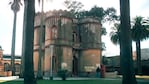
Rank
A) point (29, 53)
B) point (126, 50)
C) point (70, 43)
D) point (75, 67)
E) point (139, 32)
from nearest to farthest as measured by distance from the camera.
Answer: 1. point (126, 50)
2. point (29, 53)
3. point (70, 43)
4. point (75, 67)
5. point (139, 32)

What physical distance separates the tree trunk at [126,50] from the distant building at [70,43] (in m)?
27.5

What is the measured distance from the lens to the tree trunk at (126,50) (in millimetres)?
14578

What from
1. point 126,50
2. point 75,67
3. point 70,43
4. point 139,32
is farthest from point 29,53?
point 139,32

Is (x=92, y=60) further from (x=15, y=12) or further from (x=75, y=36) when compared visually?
(x=15, y=12)

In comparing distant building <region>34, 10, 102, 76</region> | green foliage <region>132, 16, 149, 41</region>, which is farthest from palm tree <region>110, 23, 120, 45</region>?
distant building <region>34, 10, 102, 76</region>

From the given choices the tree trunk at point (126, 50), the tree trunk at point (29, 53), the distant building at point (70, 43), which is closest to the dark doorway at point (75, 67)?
the distant building at point (70, 43)

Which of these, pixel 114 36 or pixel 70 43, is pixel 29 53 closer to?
pixel 70 43

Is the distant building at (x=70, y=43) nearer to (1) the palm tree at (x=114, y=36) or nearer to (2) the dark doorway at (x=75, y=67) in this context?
(2) the dark doorway at (x=75, y=67)

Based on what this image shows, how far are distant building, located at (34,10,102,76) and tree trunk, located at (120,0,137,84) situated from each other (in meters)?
27.5

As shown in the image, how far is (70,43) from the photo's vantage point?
1826 inches

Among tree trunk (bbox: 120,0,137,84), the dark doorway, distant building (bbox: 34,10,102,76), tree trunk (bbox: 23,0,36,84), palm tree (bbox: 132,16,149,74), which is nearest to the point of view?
tree trunk (bbox: 120,0,137,84)

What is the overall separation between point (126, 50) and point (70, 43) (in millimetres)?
31902

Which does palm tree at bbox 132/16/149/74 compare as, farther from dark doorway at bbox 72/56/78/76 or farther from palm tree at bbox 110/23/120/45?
dark doorway at bbox 72/56/78/76

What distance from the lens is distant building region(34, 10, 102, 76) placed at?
4472cm
